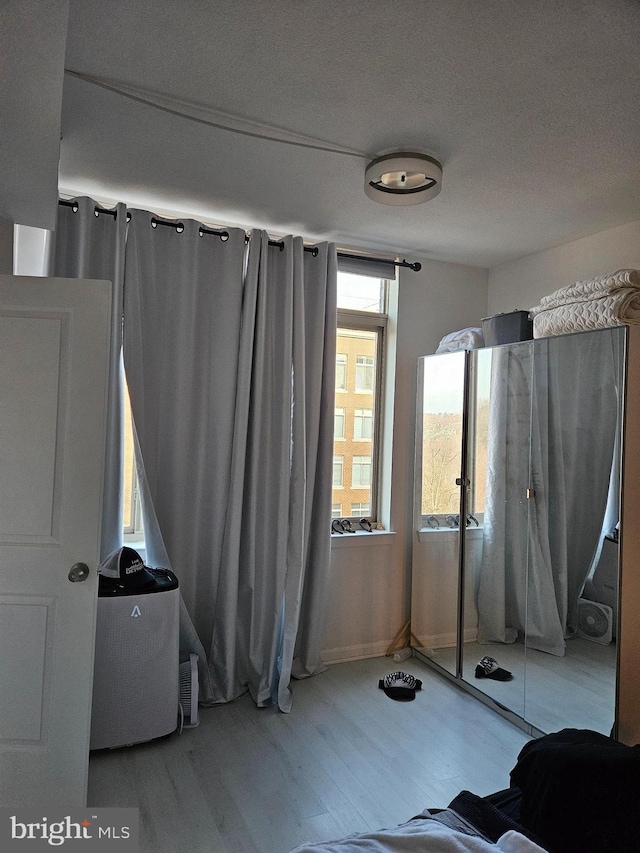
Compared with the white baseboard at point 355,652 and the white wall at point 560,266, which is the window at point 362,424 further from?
the white baseboard at point 355,652

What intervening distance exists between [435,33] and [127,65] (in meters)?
0.95

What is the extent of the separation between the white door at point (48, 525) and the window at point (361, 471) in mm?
1987

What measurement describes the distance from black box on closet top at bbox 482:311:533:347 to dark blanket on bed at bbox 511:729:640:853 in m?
2.09

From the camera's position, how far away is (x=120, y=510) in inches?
117

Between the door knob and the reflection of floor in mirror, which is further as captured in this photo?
the reflection of floor in mirror

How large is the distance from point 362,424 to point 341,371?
0.37 metres

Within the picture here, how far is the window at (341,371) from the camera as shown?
382 centimetres

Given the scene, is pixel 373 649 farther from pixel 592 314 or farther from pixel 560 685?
pixel 592 314

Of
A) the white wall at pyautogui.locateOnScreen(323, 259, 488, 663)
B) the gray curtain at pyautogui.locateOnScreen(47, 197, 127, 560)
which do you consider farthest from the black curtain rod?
the white wall at pyautogui.locateOnScreen(323, 259, 488, 663)

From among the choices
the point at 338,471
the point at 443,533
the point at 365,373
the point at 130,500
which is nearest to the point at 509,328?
the point at 365,373

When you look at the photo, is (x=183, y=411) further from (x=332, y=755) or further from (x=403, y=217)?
(x=332, y=755)

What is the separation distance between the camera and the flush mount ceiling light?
2408 millimetres

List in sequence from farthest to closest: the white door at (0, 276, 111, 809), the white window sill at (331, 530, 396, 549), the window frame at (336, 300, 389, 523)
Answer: the window frame at (336, 300, 389, 523) → the white window sill at (331, 530, 396, 549) → the white door at (0, 276, 111, 809)

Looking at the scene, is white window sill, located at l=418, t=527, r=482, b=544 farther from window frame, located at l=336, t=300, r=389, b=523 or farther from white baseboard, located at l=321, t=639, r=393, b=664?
white baseboard, located at l=321, t=639, r=393, b=664
